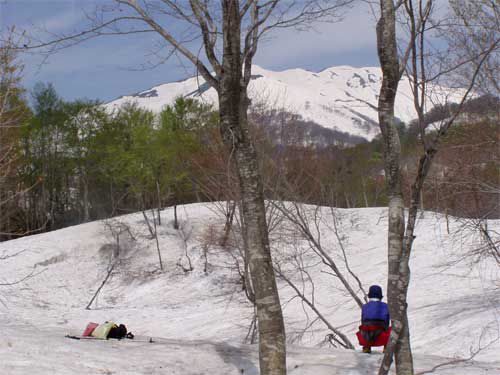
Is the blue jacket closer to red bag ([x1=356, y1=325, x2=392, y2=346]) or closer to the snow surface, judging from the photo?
red bag ([x1=356, y1=325, x2=392, y2=346])

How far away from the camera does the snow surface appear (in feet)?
24.9

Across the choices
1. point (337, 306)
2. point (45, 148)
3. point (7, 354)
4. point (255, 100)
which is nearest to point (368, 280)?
point (337, 306)

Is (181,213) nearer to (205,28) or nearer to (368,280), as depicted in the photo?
(368,280)

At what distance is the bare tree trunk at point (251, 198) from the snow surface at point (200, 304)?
1.67 metres

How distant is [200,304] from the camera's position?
24.9 m

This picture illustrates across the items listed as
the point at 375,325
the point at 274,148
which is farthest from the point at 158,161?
the point at 375,325

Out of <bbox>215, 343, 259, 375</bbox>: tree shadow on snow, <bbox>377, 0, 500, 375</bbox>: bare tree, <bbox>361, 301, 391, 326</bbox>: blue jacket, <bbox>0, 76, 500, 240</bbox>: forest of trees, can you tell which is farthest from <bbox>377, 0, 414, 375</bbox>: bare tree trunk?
<bbox>0, 76, 500, 240</bbox>: forest of trees

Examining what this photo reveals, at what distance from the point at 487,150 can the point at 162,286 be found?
18.0 m

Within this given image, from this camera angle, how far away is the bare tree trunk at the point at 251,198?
5727 mm

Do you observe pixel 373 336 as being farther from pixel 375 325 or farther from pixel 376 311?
pixel 376 311

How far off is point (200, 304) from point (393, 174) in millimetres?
20076

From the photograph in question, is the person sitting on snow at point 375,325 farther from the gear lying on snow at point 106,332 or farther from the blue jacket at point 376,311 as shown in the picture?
the gear lying on snow at point 106,332

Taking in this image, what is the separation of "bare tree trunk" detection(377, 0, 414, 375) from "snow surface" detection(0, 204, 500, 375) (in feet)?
5.81

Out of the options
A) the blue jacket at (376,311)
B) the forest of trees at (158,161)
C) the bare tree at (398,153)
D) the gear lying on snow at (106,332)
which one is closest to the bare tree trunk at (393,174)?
the bare tree at (398,153)
